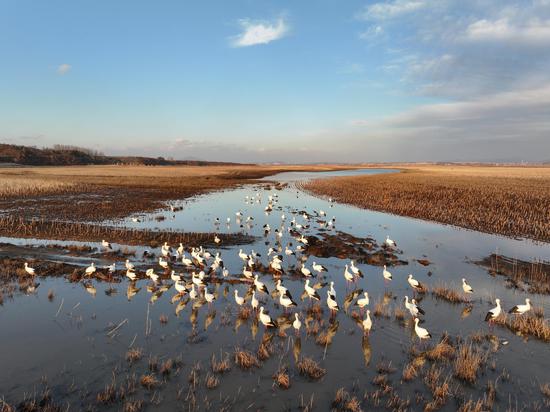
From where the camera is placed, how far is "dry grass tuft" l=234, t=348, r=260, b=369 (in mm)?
9367

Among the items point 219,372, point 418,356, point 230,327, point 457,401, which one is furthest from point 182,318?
point 457,401

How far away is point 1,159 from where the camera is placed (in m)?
117

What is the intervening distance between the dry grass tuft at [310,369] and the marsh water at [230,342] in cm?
14

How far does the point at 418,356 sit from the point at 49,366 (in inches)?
371

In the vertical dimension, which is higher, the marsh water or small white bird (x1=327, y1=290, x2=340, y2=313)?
small white bird (x1=327, y1=290, x2=340, y2=313)

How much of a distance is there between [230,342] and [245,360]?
1.33 meters

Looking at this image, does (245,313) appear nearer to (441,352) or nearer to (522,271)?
(441,352)

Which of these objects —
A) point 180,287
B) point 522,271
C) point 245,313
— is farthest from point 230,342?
point 522,271

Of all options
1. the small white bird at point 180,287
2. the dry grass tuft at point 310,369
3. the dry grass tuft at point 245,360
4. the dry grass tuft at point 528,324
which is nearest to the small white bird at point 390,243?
the dry grass tuft at point 528,324

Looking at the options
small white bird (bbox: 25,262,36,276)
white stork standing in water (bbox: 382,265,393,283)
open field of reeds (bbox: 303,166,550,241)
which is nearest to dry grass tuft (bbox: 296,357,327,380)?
white stork standing in water (bbox: 382,265,393,283)

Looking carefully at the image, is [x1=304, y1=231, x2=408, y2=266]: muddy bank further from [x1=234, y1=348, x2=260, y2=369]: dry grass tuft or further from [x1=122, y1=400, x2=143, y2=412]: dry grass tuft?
[x1=122, y1=400, x2=143, y2=412]: dry grass tuft

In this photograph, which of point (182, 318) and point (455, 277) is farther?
point (455, 277)

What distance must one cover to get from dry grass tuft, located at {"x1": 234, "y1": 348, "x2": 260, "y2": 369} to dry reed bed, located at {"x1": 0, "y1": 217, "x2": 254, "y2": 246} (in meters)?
13.4

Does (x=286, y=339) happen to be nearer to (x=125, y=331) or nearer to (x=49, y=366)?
(x=125, y=331)
